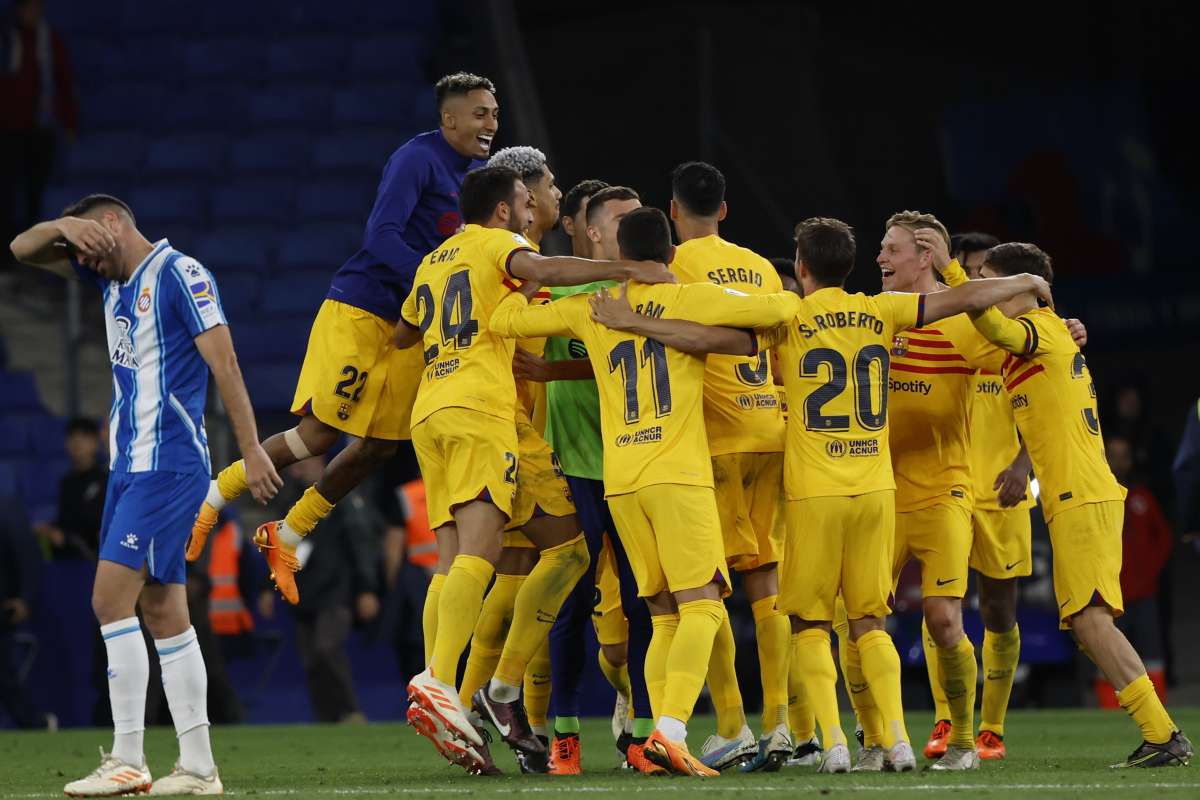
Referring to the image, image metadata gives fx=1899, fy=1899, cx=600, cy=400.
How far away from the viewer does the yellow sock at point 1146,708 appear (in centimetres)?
739

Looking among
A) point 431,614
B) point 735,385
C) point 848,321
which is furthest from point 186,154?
point 848,321

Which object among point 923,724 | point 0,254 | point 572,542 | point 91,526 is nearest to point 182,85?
point 0,254

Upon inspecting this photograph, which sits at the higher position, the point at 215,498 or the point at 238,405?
the point at 238,405

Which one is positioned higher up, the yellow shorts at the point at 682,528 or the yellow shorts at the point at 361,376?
the yellow shorts at the point at 361,376

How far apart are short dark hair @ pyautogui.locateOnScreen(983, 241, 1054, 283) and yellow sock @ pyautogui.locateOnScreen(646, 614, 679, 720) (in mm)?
2090

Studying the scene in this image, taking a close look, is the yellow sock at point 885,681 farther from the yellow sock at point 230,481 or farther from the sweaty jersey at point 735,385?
the yellow sock at point 230,481

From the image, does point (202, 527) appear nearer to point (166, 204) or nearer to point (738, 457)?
point (738, 457)

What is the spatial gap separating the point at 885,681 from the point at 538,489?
1.73 metres

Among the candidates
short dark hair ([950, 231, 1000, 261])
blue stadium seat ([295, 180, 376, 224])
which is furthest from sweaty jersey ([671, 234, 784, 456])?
blue stadium seat ([295, 180, 376, 224])

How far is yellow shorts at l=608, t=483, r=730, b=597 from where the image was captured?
7.01 metres

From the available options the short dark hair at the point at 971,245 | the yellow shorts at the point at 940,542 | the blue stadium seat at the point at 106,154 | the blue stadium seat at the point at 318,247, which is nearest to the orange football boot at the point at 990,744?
the yellow shorts at the point at 940,542

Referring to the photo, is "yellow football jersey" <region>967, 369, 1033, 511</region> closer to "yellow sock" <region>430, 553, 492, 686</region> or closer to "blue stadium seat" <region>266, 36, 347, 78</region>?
"yellow sock" <region>430, 553, 492, 686</region>

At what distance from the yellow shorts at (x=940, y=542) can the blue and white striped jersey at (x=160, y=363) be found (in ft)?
9.72

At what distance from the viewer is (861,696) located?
25.1ft
